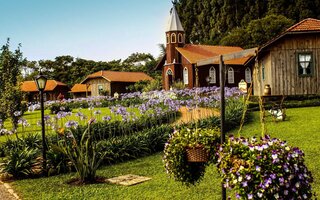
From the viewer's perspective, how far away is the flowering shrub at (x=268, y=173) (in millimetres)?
3672

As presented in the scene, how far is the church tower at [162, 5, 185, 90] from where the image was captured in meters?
38.5

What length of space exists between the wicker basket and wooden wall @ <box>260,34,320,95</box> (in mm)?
16607

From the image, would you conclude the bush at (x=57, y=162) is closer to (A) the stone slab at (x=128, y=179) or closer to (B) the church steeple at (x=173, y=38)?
(A) the stone slab at (x=128, y=179)

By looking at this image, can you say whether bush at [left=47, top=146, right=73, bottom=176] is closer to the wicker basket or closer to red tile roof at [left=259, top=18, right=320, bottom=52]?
the wicker basket

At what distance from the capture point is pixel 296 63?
66.5ft

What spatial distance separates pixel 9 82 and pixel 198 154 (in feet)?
48.4

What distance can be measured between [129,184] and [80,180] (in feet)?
4.02

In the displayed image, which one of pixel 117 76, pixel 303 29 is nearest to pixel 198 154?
pixel 303 29

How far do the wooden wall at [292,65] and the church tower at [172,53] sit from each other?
18.5m

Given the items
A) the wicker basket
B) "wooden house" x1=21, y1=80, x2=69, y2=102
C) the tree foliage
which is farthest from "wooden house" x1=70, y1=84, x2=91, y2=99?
the wicker basket

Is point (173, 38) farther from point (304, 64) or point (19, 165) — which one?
point (19, 165)

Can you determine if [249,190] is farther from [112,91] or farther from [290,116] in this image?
[112,91]

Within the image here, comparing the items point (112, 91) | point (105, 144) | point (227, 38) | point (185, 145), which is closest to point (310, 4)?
point (227, 38)

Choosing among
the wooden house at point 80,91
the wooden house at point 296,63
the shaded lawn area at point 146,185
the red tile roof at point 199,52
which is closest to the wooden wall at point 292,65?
the wooden house at point 296,63
